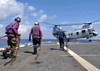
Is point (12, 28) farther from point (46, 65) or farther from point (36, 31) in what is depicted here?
point (36, 31)

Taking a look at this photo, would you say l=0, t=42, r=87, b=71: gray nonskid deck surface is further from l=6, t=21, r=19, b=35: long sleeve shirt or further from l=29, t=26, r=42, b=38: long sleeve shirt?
l=29, t=26, r=42, b=38: long sleeve shirt

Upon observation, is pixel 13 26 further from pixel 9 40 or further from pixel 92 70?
pixel 92 70

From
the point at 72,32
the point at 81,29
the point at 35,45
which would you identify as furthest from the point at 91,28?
the point at 35,45

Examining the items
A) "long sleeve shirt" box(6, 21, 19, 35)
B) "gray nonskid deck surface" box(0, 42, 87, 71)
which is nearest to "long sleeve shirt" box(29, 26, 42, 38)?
"gray nonskid deck surface" box(0, 42, 87, 71)

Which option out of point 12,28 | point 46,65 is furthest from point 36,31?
point 46,65

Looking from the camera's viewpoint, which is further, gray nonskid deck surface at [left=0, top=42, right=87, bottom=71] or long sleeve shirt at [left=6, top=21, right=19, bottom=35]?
long sleeve shirt at [left=6, top=21, right=19, bottom=35]

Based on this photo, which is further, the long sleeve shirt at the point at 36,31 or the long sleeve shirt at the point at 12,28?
the long sleeve shirt at the point at 36,31

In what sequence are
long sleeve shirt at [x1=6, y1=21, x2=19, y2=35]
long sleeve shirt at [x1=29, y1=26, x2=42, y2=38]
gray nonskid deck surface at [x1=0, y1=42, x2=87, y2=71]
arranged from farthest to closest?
long sleeve shirt at [x1=29, y1=26, x2=42, y2=38] < long sleeve shirt at [x1=6, y1=21, x2=19, y2=35] < gray nonskid deck surface at [x1=0, y1=42, x2=87, y2=71]

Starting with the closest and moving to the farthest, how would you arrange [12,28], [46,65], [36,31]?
[46,65] < [12,28] < [36,31]

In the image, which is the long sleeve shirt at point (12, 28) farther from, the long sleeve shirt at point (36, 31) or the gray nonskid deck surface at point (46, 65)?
the long sleeve shirt at point (36, 31)

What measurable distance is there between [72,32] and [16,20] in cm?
3679

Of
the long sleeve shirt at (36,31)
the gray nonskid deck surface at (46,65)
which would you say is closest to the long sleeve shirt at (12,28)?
the gray nonskid deck surface at (46,65)

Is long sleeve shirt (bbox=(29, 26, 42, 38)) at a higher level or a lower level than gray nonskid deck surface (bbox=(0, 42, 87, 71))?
higher

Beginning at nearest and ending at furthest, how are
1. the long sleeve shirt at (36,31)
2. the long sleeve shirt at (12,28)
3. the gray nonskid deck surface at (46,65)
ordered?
the gray nonskid deck surface at (46,65) < the long sleeve shirt at (12,28) < the long sleeve shirt at (36,31)
